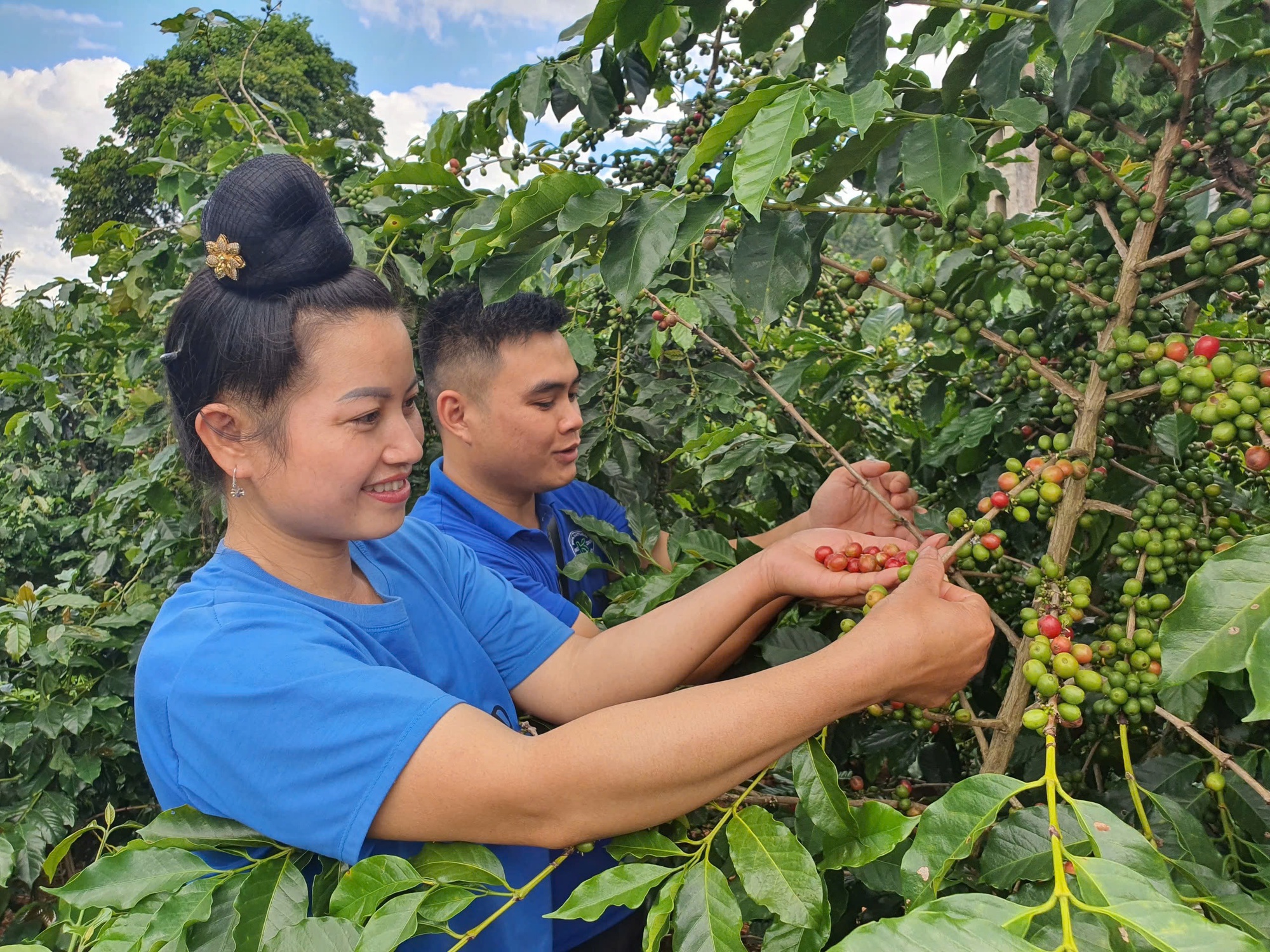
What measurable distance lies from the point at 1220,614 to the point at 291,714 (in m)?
1.10

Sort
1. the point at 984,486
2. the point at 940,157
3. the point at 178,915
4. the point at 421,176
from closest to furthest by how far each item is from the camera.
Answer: the point at 178,915
the point at 940,157
the point at 421,176
the point at 984,486

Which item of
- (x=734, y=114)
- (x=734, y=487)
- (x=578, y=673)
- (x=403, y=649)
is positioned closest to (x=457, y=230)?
(x=734, y=114)

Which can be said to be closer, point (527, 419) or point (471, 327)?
point (527, 419)

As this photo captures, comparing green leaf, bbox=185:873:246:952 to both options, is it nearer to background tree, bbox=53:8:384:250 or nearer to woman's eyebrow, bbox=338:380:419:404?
woman's eyebrow, bbox=338:380:419:404

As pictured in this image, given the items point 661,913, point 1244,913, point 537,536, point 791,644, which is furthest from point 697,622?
point 537,536

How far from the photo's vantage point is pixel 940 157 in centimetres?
125

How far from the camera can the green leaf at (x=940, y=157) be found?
124 centimetres

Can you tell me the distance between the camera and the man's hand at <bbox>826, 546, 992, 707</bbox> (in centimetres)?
121

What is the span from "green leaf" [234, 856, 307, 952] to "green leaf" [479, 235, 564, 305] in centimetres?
84

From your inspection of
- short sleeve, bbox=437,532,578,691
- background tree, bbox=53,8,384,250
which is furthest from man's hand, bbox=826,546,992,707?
background tree, bbox=53,8,384,250

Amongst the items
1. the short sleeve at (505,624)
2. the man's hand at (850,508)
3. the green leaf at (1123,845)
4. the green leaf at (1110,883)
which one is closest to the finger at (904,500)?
the man's hand at (850,508)

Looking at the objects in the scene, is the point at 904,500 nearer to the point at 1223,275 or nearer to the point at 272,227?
the point at 1223,275

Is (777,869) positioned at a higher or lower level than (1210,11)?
lower

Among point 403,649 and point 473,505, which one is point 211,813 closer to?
point 403,649
